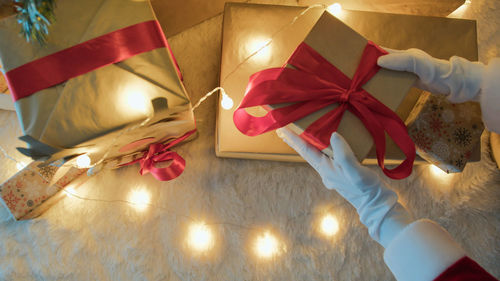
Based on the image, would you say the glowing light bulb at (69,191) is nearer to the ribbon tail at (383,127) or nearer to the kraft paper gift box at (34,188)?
the kraft paper gift box at (34,188)

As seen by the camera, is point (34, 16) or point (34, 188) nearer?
point (34, 16)

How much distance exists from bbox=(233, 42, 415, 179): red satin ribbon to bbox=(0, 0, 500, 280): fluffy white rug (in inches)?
15.2

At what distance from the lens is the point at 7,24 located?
645 mm

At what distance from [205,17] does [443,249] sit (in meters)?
0.98

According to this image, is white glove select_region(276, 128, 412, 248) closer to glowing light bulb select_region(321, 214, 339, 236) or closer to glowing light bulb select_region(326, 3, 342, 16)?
glowing light bulb select_region(321, 214, 339, 236)

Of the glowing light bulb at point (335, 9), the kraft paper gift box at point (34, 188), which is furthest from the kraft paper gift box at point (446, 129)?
the kraft paper gift box at point (34, 188)

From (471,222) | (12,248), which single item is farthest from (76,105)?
(471,222)

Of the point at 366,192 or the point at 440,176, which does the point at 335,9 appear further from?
the point at 440,176

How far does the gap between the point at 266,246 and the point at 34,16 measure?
85 cm

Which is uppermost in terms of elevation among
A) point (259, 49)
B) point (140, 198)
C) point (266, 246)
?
point (259, 49)

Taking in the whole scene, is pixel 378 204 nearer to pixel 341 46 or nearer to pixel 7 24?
pixel 341 46

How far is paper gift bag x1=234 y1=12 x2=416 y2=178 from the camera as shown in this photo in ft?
2.07

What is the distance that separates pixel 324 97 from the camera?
629mm

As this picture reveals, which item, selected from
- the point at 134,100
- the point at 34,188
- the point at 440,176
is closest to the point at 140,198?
the point at 34,188
